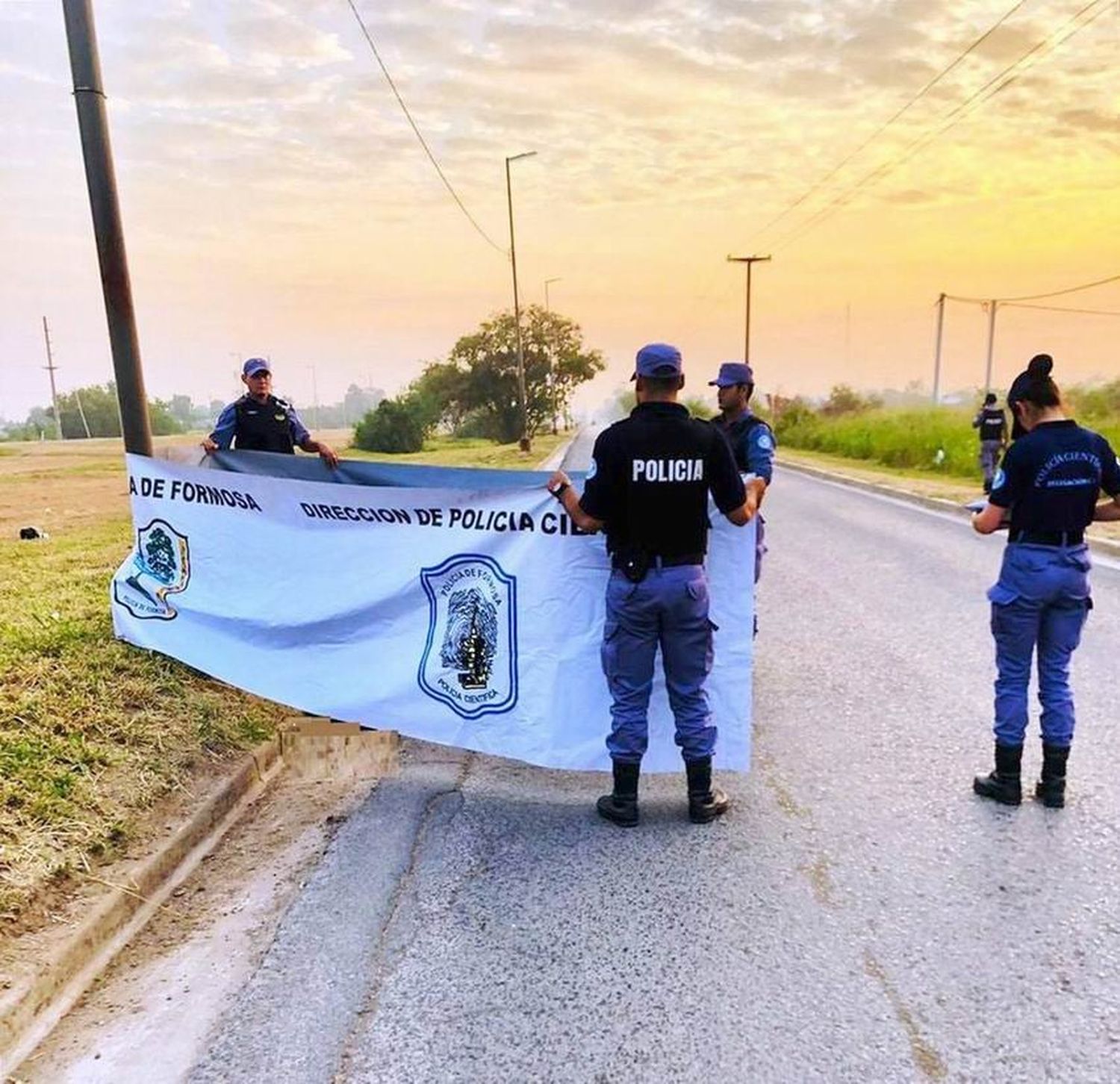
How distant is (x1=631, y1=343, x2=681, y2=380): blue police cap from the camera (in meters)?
3.42

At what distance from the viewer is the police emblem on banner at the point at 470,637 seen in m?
4.01

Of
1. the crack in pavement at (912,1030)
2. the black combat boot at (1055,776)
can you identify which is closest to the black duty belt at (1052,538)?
the black combat boot at (1055,776)

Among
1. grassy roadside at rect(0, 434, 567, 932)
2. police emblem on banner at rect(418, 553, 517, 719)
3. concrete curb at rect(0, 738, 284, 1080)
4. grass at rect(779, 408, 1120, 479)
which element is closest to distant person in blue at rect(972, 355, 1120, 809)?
police emblem on banner at rect(418, 553, 517, 719)

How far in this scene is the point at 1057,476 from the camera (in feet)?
11.5

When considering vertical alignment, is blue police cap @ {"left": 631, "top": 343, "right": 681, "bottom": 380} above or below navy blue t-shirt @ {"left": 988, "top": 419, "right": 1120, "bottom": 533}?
above

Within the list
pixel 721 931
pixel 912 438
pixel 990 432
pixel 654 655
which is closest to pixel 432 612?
pixel 654 655

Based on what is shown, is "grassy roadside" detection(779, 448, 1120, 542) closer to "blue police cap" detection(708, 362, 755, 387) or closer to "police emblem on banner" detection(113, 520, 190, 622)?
"blue police cap" detection(708, 362, 755, 387)

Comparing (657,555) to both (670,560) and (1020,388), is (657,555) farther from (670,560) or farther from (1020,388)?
(1020,388)

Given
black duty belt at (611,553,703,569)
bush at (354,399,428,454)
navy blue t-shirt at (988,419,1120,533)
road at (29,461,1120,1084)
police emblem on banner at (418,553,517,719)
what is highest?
navy blue t-shirt at (988,419,1120,533)

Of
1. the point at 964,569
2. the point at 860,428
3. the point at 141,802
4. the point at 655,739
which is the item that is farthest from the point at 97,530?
the point at 860,428

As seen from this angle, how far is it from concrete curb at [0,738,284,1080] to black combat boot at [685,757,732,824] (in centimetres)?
204

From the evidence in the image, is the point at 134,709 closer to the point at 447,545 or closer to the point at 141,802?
the point at 141,802

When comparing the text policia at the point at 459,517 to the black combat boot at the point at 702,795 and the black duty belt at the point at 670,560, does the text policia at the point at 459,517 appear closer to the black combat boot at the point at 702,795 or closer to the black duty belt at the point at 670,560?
the black duty belt at the point at 670,560

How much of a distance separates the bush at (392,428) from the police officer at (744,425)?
55.5 m
